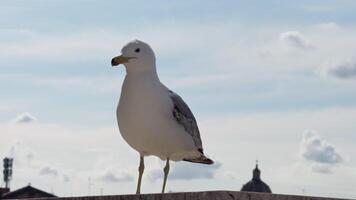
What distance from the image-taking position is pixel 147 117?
10039 mm

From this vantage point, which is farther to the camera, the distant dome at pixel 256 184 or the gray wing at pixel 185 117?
the distant dome at pixel 256 184

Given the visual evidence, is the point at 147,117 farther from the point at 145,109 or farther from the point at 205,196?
the point at 205,196

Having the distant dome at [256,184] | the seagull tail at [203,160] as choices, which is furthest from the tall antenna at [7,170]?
the seagull tail at [203,160]

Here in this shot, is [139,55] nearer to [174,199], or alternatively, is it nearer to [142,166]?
[142,166]

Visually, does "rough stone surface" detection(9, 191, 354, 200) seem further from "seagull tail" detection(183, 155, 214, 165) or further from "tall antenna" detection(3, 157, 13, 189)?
"tall antenna" detection(3, 157, 13, 189)

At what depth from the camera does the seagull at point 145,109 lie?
10.0 m

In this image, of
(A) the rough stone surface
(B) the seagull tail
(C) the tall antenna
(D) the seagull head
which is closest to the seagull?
(D) the seagull head

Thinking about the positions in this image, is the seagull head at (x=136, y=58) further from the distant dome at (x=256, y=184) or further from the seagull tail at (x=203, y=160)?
the distant dome at (x=256, y=184)

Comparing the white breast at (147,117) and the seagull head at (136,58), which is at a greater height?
the seagull head at (136,58)

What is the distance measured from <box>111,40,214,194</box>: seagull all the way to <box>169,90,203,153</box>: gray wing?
0.05m

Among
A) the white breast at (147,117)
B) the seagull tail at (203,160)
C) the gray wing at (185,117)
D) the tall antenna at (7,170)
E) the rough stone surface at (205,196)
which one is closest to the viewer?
the rough stone surface at (205,196)

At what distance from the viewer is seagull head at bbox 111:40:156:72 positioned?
396 inches

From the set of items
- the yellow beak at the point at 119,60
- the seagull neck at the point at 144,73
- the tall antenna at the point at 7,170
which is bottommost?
the seagull neck at the point at 144,73

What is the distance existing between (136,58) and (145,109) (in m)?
0.46
